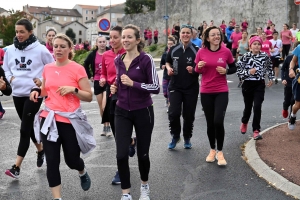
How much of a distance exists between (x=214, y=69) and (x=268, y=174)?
1637 millimetres

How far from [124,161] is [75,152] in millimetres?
→ 526

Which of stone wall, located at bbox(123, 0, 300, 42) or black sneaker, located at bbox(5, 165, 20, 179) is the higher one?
stone wall, located at bbox(123, 0, 300, 42)

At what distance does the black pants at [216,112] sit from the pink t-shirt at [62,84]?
2.24 m

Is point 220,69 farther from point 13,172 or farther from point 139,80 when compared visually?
point 13,172

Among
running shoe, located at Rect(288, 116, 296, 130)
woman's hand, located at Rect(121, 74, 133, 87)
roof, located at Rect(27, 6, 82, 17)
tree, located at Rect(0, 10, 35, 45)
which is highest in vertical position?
roof, located at Rect(27, 6, 82, 17)

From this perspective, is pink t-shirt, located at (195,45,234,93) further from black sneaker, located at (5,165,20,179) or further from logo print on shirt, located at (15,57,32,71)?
black sneaker, located at (5,165,20,179)

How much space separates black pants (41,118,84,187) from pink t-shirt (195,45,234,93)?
7.78 feet

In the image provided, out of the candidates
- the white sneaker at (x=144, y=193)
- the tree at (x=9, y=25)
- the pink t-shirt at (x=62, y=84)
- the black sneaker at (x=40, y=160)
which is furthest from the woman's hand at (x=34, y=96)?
the tree at (x=9, y=25)

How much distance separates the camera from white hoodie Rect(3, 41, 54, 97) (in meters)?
5.48

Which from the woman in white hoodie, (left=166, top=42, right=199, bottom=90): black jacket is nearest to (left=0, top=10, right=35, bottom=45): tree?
(left=166, top=42, right=199, bottom=90): black jacket

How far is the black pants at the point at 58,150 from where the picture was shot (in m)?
4.31

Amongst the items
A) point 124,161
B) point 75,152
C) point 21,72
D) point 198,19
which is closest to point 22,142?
point 21,72

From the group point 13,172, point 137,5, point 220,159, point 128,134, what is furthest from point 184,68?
point 137,5

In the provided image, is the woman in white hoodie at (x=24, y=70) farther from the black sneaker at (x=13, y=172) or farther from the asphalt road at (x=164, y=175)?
the asphalt road at (x=164, y=175)
